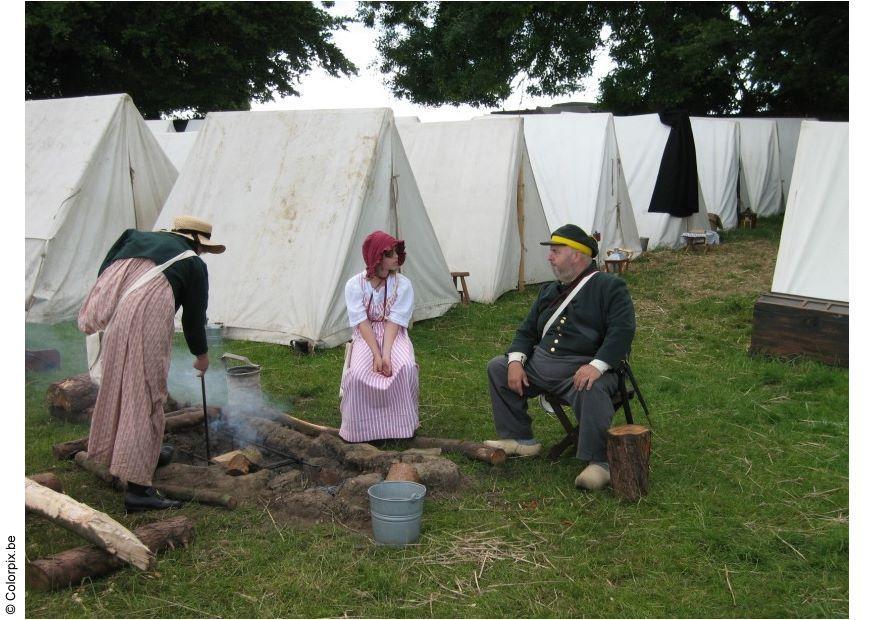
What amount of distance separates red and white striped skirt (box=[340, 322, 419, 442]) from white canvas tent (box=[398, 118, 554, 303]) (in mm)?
4433

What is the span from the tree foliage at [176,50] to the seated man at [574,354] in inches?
739

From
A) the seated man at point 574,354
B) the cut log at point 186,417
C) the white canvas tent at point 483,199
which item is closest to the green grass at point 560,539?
the seated man at point 574,354

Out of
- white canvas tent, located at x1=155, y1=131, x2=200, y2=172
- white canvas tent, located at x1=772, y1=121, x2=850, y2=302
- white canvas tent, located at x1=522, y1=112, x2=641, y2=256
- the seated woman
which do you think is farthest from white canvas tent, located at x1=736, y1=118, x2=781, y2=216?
the seated woman

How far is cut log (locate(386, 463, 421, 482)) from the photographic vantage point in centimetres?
376

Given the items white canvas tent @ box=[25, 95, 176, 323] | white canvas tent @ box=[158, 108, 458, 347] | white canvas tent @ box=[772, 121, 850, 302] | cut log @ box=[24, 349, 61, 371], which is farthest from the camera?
white canvas tent @ box=[25, 95, 176, 323]

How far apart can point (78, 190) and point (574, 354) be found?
6235mm

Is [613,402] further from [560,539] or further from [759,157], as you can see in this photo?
[759,157]

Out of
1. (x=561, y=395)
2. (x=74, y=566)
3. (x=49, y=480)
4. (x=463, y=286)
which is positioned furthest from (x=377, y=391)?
(x=463, y=286)

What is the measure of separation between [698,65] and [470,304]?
12.7 m

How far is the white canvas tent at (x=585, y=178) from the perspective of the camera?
36.9 ft

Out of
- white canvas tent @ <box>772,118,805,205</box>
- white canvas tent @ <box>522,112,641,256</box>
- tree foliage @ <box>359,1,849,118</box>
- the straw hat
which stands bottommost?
the straw hat

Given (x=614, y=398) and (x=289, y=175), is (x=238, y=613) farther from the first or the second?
(x=289, y=175)

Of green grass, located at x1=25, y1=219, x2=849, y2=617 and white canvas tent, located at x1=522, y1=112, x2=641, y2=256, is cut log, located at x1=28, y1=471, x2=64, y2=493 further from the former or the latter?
white canvas tent, located at x1=522, y1=112, x2=641, y2=256

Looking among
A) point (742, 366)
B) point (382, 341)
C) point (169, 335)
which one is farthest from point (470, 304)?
point (169, 335)
